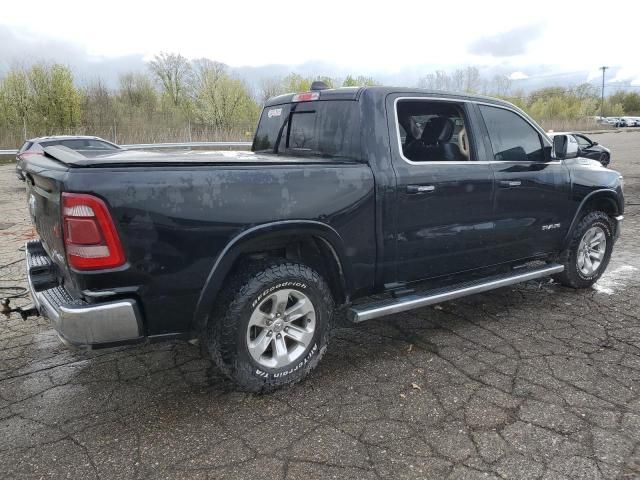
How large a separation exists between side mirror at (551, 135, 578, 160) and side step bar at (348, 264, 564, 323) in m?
1.05

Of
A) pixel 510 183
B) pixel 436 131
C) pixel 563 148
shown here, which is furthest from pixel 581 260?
pixel 436 131

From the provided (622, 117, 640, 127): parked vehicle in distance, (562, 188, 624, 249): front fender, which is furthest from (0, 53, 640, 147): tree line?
(622, 117, 640, 127): parked vehicle in distance

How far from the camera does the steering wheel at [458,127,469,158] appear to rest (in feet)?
13.5

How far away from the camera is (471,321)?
4457 millimetres

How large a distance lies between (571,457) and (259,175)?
225 centimetres

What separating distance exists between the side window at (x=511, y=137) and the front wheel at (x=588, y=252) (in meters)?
1.01

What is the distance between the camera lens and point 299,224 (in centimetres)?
309

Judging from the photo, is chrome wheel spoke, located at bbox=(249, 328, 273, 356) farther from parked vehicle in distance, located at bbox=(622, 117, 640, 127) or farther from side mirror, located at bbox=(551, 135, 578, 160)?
parked vehicle in distance, located at bbox=(622, 117, 640, 127)

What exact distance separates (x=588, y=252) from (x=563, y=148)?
129 centimetres

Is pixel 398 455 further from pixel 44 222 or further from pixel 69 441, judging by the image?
pixel 44 222

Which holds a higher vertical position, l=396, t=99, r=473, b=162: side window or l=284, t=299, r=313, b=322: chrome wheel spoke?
l=396, t=99, r=473, b=162: side window

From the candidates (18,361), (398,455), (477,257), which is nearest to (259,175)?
(398,455)

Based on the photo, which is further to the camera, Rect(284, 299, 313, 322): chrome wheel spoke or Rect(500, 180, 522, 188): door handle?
Rect(500, 180, 522, 188): door handle

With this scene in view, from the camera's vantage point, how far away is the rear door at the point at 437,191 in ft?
11.8
